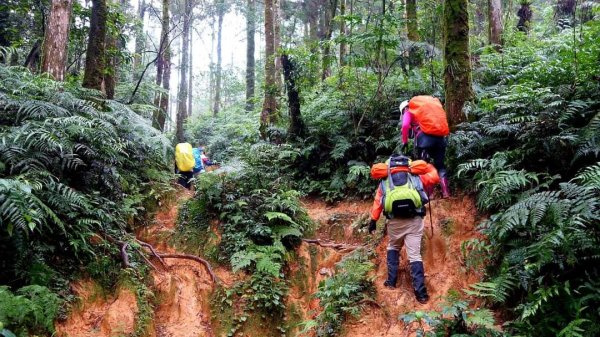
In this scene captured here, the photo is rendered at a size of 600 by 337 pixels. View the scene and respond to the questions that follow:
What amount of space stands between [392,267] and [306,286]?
159cm

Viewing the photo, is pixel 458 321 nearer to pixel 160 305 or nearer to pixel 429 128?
pixel 429 128

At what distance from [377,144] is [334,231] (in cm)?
204

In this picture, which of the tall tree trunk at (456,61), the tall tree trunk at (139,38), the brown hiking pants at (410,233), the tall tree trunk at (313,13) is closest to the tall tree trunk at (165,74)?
the tall tree trunk at (139,38)

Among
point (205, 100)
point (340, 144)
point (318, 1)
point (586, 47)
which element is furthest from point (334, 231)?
point (205, 100)

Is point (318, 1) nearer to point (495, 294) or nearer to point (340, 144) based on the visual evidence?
point (340, 144)

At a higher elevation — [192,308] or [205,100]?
[205,100]

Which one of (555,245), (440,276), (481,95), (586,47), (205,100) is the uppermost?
(205,100)

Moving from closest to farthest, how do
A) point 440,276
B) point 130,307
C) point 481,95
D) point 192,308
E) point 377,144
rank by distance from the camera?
point 130,307, point 440,276, point 192,308, point 481,95, point 377,144

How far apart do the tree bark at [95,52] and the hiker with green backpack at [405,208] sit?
695 centimetres

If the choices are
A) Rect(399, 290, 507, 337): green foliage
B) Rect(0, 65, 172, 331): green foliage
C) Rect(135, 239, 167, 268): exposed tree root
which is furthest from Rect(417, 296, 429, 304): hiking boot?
Rect(0, 65, 172, 331): green foliage

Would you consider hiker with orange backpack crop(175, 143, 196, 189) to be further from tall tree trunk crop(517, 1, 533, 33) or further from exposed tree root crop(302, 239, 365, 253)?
tall tree trunk crop(517, 1, 533, 33)

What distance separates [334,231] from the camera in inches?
299

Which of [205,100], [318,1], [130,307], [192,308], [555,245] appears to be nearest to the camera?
[555,245]

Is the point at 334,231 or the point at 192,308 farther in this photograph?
the point at 334,231
